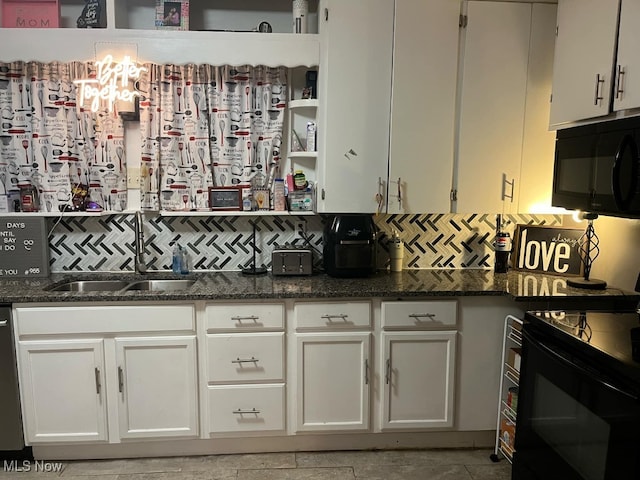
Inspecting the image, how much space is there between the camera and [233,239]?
296 centimetres

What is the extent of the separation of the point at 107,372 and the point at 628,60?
8.57 ft

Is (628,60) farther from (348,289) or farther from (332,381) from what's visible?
(332,381)

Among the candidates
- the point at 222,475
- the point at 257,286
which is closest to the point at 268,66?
the point at 257,286

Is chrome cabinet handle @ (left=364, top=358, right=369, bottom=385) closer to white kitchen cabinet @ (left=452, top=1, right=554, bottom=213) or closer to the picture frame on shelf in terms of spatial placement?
white kitchen cabinet @ (left=452, top=1, right=554, bottom=213)

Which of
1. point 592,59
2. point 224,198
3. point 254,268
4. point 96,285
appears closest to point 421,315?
point 254,268

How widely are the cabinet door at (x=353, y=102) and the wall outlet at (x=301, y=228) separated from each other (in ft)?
1.13

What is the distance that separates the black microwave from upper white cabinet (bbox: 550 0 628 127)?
0.28 ft

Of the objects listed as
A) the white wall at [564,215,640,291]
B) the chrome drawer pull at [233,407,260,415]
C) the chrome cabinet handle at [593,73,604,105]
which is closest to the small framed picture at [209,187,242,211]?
the chrome drawer pull at [233,407,260,415]

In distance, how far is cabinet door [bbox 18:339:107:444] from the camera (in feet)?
7.89

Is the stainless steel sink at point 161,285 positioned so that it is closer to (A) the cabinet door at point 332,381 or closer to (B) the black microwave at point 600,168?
(A) the cabinet door at point 332,381

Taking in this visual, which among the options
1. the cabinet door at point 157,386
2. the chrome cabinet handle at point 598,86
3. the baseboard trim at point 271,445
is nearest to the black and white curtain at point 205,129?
the cabinet door at point 157,386

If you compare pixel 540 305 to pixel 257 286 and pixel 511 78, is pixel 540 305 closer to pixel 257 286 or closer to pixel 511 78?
pixel 511 78

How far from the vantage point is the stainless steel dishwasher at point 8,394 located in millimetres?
2371

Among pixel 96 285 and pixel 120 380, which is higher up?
pixel 96 285
